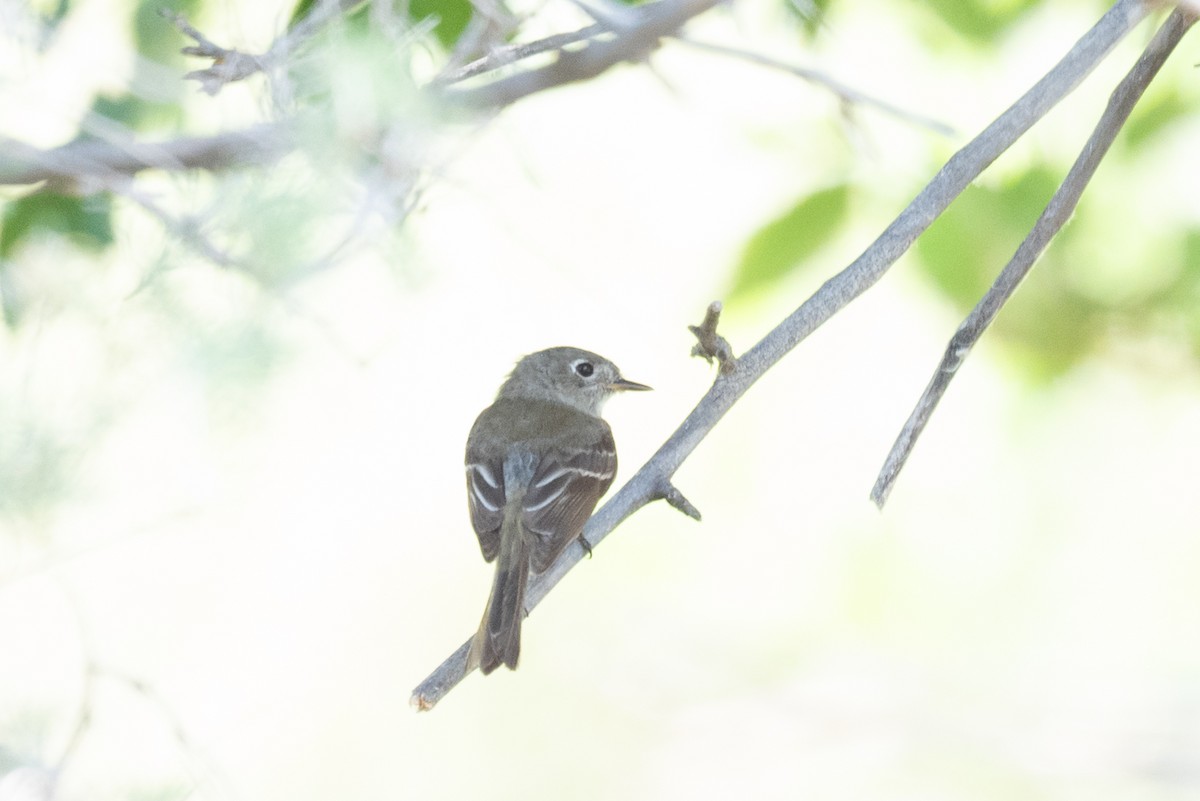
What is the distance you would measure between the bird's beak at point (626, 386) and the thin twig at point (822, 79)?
1.57m

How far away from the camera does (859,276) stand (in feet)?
7.25

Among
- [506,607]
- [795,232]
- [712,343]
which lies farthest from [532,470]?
[712,343]

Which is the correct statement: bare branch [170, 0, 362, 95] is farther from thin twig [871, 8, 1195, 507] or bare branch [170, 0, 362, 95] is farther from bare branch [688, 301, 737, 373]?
thin twig [871, 8, 1195, 507]

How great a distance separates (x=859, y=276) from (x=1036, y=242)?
31cm

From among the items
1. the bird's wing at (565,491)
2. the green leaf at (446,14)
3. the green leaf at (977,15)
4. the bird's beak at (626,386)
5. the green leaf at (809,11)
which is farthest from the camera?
the bird's beak at (626,386)

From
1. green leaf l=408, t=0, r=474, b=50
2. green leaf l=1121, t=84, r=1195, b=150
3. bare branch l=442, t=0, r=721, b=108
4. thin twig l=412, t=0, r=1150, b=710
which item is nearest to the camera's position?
bare branch l=442, t=0, r=721, b=108

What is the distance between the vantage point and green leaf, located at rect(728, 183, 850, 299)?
2.95m

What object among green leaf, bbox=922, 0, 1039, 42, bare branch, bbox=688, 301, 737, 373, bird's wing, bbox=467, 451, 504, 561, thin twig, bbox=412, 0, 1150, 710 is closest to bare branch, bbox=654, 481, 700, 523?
thin twig, bbox=412, 0, 1150, 710

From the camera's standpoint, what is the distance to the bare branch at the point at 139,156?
1842 mm

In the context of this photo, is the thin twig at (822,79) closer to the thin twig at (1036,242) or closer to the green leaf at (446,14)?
the thin twig at (1036,242)

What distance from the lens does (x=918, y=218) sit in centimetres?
221

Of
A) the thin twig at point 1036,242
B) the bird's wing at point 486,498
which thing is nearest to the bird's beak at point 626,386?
the bird's wing at point 486,498

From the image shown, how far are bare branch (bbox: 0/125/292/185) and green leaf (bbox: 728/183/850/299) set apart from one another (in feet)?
4.17

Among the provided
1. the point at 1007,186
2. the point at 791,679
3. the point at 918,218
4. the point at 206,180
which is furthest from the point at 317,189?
the point at 791,679
